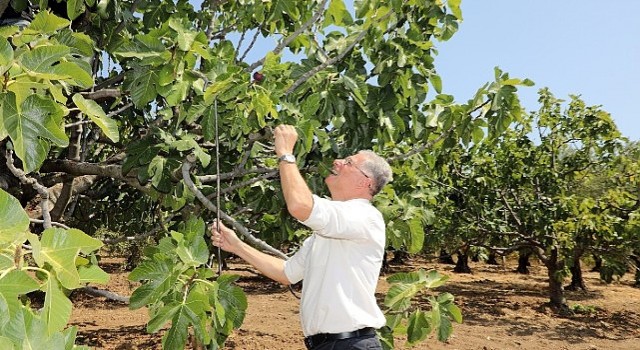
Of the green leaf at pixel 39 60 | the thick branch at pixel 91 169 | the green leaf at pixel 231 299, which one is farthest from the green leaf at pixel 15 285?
the thick branch at pixel 91 169

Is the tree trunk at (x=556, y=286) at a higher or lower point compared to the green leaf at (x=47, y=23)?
lower

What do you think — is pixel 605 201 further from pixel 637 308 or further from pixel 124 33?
pixel 124 33

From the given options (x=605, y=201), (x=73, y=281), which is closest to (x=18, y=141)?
(x=73, y=281)

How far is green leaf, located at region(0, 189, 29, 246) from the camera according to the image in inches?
46.0

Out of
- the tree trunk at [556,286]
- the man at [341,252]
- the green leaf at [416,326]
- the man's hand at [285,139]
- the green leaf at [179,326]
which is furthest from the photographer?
the tree trunk at [556,286]

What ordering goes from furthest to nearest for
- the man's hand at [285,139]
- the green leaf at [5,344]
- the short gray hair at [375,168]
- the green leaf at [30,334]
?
the short gray hair at [375,168], the man's hand at [285,139], the green leaf at [30,334], the green leaf at [5,344]

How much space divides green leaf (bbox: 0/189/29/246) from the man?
1.43 metres

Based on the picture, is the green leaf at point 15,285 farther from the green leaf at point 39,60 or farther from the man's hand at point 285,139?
the man's hand at point 285,139

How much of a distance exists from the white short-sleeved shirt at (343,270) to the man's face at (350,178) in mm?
121

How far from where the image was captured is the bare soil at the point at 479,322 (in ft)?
31.4

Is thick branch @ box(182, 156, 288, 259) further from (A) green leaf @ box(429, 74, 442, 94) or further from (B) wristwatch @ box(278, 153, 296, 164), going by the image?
(A) green leaf @ box(429, 74, 442, 94)

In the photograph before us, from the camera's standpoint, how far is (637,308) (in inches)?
609

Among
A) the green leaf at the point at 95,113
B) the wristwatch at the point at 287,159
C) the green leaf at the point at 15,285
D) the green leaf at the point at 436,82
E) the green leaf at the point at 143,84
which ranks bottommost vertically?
the green leaf at the point at 15,285

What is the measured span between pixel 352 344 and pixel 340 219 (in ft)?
2.09
